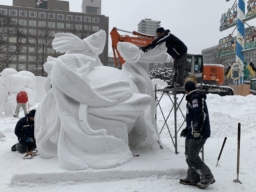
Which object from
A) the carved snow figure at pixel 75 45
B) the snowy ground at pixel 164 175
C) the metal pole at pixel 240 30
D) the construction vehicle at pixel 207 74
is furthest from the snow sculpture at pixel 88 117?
the metal pole at pixel 240 30

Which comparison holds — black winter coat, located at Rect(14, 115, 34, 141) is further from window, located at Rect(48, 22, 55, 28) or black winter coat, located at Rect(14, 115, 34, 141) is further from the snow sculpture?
window, located at Rect(48, 22, 55, 28)

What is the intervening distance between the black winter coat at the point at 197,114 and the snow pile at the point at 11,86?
10.0m

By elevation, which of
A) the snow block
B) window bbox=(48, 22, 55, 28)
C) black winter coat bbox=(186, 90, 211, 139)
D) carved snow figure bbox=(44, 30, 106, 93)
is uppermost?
window bbox=(48, 22, 55, 28)

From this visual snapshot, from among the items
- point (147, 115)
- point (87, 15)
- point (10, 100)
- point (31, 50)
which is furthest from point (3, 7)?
point (147, 115)

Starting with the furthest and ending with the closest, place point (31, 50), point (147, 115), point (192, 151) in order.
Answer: point (31, 50) → point (147, 115) → point (192, 151)

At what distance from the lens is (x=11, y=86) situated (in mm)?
12883

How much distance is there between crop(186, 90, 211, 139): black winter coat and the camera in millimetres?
4164

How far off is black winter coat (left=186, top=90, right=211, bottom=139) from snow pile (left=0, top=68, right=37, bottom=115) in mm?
10043

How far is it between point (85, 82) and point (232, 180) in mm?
2873

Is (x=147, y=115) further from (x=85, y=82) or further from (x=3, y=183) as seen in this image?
(x=3, y=183)

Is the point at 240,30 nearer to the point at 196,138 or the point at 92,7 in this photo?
the point at 196,138

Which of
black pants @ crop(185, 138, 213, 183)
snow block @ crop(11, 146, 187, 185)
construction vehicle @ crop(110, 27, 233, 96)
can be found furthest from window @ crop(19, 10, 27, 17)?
black pants @ crop(185, 138, 213, 183)

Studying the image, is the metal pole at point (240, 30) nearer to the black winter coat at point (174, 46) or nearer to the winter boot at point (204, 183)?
the black winter coat at point (174, 46)

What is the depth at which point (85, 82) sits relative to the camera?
4602 mm
